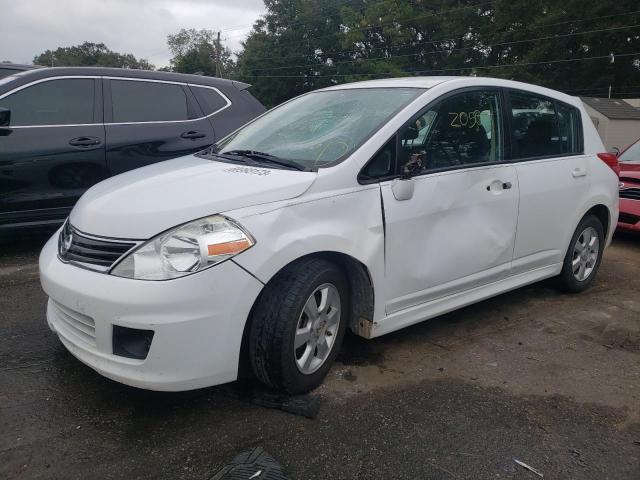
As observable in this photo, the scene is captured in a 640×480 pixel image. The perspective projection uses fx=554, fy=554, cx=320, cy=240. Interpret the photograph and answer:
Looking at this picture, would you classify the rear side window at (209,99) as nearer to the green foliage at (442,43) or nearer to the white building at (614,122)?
the white building at (614,122)

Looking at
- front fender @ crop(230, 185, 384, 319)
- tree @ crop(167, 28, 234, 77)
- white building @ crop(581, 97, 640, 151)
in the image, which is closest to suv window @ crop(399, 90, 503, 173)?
front fender @ crop(230, 185, 384, 319)

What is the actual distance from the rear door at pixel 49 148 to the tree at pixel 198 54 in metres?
50.6

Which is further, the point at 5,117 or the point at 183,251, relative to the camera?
the point at 5,117

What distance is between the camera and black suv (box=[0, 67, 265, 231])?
4891 millimetres

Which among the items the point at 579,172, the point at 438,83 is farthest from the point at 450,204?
the point at 579,172

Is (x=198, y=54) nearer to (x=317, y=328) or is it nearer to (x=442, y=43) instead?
(x=442, y=43)

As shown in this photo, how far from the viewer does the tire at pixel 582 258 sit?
4.52m

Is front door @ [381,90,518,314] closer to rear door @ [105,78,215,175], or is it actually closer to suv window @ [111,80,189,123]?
rear door @ [105,78,215,175]

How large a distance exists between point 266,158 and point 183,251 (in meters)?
1.00

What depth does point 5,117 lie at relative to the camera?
4695 mm

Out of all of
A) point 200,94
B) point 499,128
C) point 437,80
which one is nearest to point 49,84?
point 200,94

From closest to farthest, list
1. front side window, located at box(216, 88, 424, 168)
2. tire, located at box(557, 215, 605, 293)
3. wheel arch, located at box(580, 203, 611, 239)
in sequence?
1. front side window, located at box(216, 88, 424, 168)
2. tire, located at box(557, 215, 605, 293)
3. wheel arch, located at box(580, 203, 611, 239)

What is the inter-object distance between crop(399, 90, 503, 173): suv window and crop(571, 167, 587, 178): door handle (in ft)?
3.00

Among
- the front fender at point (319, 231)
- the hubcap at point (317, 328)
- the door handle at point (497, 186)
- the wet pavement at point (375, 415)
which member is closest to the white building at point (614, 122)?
the door handle at point (497, 186)
